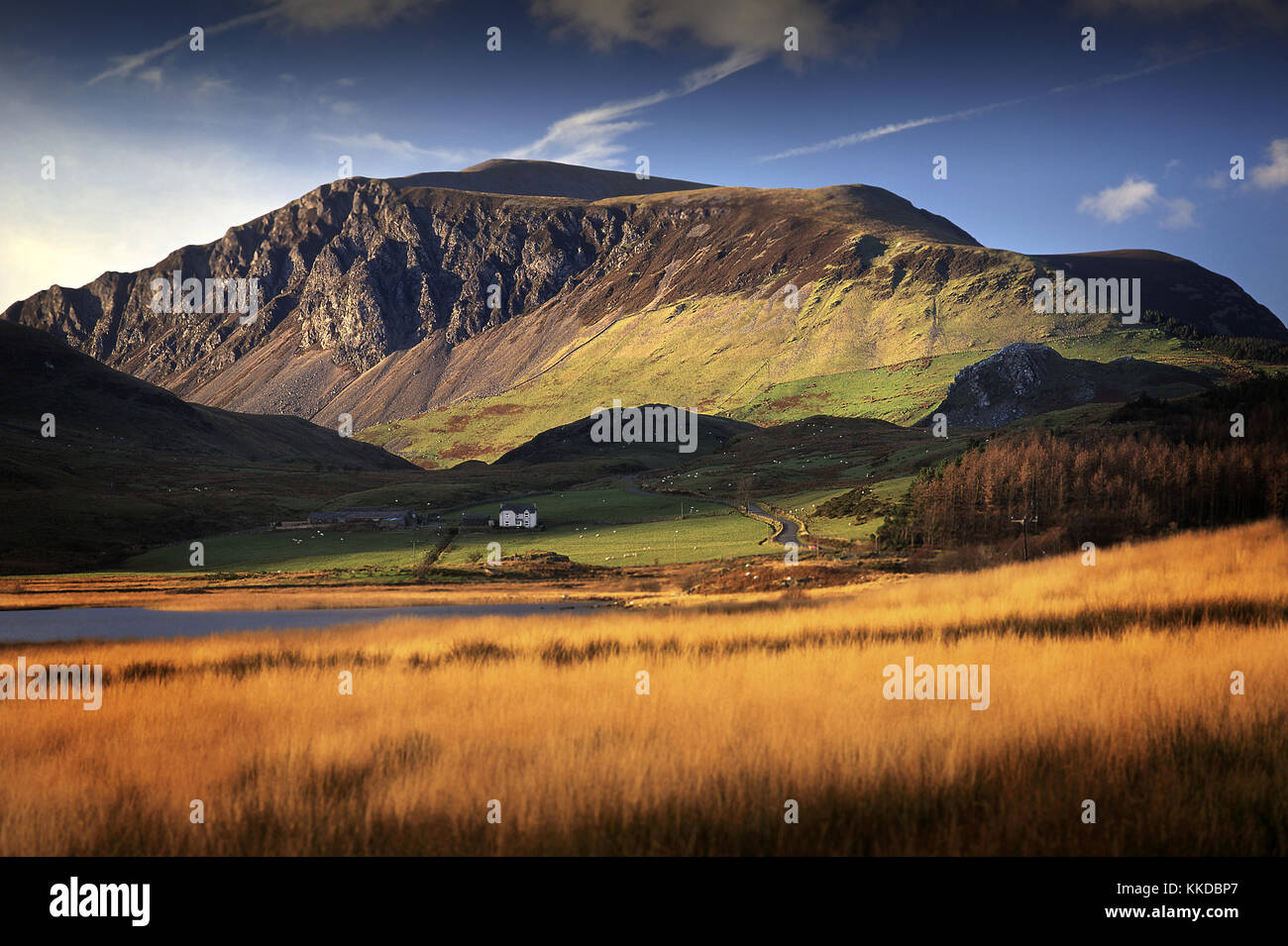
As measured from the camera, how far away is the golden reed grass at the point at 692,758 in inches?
265

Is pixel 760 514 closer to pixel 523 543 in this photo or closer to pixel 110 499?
pixel 523 543

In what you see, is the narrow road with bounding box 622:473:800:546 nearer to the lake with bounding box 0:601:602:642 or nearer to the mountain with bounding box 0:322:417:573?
the lake with bounding box 0:601:602:642

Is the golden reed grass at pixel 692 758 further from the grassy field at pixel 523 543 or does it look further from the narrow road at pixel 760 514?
the narrow road at pixel 760 514

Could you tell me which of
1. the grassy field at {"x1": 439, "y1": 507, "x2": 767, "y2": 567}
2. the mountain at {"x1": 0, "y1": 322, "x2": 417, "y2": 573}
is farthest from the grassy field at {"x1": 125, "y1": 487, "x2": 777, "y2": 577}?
the mountain at {"x1": 0, "y1": 322, "x2": 417, "y2": 573}

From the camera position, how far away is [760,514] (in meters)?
125

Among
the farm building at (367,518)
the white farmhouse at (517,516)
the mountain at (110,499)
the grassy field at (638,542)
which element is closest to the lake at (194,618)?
the grassy field at (638,542)

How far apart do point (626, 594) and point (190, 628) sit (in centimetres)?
3096

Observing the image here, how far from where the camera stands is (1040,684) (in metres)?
10.7

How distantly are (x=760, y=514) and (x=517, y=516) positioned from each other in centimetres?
3848

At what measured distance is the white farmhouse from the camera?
125812 millimetres

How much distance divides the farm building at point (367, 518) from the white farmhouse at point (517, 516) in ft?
62.6

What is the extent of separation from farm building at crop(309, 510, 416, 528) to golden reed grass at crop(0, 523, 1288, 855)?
124281 mm

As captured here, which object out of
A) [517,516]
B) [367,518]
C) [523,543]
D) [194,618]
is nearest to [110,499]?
[367,518]
